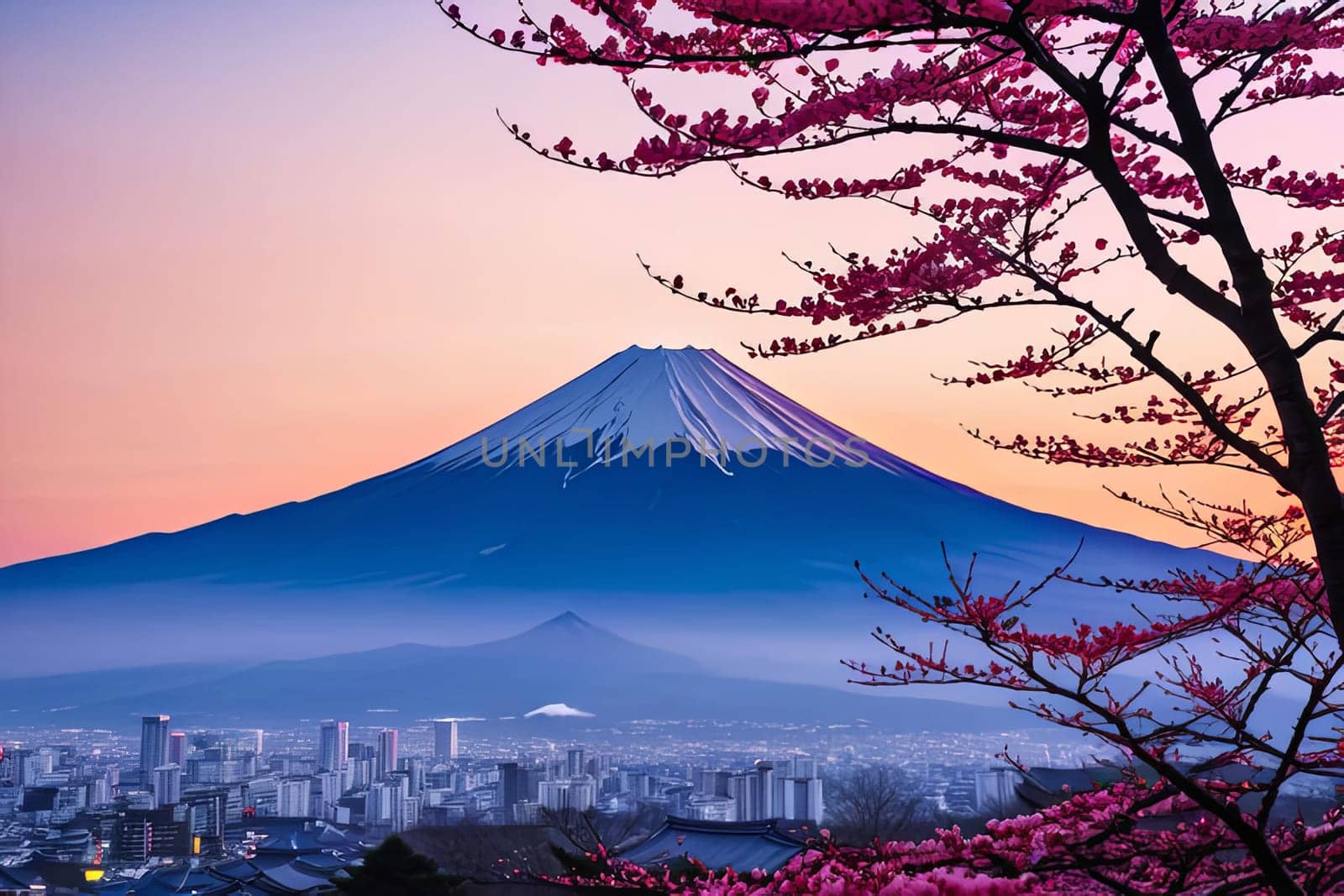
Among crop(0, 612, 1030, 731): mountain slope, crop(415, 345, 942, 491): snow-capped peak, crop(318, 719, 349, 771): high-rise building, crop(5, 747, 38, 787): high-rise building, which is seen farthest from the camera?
crop(0, 612, 1030, 731): mountain slope

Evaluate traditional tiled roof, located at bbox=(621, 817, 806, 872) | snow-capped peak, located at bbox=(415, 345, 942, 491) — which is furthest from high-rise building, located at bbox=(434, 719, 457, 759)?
traditional tiled roof, located at bbox=(621, 817, 806, 872)

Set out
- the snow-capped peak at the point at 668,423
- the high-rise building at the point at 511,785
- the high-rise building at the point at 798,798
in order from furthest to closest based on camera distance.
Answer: the snow-capped peak at the point at 668,423
the high-rise building at the point at 511,785
the high-rise building at the point at 798,798

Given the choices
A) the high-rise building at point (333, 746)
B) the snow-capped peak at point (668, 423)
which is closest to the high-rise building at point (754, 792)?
the snow-capped peak at point (668, 423)

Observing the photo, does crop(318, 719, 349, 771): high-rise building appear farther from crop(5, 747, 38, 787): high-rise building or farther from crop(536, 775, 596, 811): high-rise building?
crop(5, 747, 38, 787): high-rise building

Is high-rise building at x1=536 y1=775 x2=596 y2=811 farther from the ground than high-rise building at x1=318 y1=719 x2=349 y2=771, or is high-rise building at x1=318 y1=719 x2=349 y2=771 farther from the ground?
high-rise building at x1=318 y1=719 x2=349 y2=771

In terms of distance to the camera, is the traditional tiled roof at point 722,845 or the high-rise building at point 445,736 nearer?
the traditional tiled roof at point 722,845

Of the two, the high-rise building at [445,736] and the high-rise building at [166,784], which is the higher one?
the high-rise building at [445,736]

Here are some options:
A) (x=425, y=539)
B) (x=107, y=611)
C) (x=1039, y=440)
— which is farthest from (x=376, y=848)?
(x=107, y=611)

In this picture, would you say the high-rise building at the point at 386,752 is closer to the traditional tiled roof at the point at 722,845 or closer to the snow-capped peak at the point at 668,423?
the snow-capped peak at the point at 668,423
